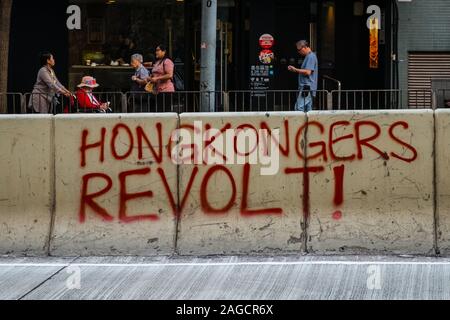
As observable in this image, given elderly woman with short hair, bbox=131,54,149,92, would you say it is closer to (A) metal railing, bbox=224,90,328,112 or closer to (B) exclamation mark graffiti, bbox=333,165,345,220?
(A) metal railing, bbox=224,90,328,112

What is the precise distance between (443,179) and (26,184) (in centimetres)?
380

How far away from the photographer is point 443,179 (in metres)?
10.0

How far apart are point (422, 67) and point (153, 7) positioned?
5.15 meters

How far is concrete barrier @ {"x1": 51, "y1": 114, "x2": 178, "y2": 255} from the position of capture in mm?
10203

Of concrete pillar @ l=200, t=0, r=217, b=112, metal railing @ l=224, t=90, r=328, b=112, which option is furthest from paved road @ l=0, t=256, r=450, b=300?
concrete pillar @ l=200, t=0, r=217, b=112

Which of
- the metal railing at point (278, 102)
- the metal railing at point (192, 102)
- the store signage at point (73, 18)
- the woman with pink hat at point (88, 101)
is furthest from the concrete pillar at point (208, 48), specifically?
the store signage at point (73, 18)

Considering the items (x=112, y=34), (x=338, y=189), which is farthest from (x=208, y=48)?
(x=338, y=189)

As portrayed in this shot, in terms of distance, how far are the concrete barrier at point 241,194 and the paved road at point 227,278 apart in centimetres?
20

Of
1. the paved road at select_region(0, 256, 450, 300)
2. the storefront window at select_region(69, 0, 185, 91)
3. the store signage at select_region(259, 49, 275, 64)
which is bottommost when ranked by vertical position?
the paved road at select_region(0, 256, 450, 300)

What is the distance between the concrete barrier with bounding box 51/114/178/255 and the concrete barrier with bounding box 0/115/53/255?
113 mm

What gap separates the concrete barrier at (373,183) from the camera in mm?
10055

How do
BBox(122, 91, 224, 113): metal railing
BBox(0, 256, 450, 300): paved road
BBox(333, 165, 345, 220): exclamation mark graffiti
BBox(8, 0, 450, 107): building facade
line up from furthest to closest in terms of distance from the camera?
BBox(8, 0, 450, 107): building facade → BBox(122, 91, 224, 113): metal railing → BBox(333, 165, 345, 220): exclamation mark graffiti → BBox(0, 256, 450, 300): paved road

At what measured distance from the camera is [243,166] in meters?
10.2
